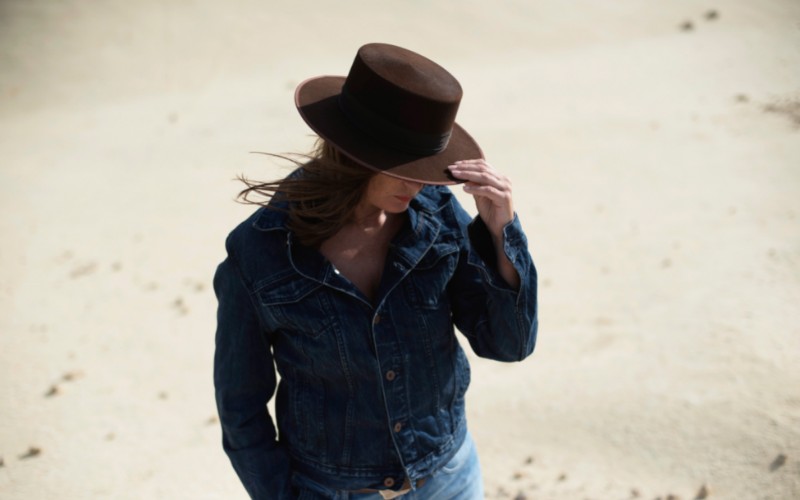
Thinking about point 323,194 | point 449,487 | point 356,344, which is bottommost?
point 449,487

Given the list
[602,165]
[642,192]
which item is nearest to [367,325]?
[642,192]

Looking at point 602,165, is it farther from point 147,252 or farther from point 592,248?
point 147,252

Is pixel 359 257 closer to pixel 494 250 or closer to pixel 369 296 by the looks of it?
pixel 369 296

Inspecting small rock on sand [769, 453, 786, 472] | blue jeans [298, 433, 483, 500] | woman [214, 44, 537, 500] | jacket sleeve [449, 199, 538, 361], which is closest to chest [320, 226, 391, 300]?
woman [214, 44, 537, 500]

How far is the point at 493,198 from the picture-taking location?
6.78 feet

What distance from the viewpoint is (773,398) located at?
168 inches

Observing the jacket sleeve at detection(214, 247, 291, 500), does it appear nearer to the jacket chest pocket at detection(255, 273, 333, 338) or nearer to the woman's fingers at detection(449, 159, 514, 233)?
the jacket chest pocket at detection(255, 273, 333, 338)

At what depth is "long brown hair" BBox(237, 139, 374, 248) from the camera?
211 cm

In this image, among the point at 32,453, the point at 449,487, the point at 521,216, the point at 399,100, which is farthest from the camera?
the point at 521,216

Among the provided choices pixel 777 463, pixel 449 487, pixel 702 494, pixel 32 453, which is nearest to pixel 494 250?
pixel 449 487

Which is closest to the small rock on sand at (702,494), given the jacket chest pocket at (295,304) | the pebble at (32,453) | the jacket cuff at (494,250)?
the jacket cuff at (494,250)

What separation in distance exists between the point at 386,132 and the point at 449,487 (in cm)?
93

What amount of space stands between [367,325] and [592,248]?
13.7 ft

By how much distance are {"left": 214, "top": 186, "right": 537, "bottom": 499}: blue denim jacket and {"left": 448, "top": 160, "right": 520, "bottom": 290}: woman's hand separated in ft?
0.09
